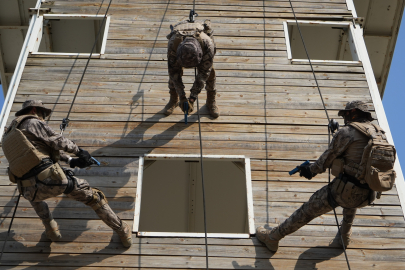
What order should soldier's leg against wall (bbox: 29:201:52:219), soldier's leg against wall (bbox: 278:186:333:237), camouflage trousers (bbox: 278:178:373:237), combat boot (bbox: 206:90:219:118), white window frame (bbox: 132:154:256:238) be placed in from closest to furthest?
camouflage trousers (bbox: 278:178:373:237)
soldier's leg against wall (bbox: 278:186:333:237)
soldier's leg against wall (bbox: 29:201:52:219)
white window frame (bbox: 132:154:256:238)
combat boot (bbox: 206:90:219:118)

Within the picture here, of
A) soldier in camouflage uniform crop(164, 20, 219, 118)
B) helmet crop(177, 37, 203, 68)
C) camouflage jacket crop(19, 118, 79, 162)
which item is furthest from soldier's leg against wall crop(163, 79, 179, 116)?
camouflage jacket crop(19, 118, 79, 162)

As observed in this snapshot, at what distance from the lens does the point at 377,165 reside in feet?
18.2

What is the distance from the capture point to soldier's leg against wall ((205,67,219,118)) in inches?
316

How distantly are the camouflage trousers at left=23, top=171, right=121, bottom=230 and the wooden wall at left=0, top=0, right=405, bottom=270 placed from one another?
19.0 inches

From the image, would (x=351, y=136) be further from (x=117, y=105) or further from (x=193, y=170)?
(x=193, y=170)

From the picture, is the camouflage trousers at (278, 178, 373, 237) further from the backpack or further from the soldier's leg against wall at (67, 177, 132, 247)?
the soldier's leg against wall at (67, 177, 132, 247)

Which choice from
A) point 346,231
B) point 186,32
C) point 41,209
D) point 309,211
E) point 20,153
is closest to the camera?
point 20,153

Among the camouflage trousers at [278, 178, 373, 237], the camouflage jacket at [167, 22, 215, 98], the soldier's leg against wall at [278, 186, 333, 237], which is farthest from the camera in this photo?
the camouflage jacket at [167, 22, 215, 98]

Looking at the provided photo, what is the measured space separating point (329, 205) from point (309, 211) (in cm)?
29

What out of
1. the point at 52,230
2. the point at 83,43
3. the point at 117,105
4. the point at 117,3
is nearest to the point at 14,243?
the point at 52,230

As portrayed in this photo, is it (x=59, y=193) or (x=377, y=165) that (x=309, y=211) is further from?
(x=59, y=193)

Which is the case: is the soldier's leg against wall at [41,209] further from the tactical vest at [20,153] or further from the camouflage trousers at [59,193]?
the tactical vest at [20,153]

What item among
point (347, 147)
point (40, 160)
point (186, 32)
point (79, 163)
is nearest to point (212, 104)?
point (186, 32)

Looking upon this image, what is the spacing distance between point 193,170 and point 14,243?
17.5 feet
